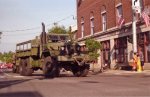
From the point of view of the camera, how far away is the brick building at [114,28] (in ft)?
116

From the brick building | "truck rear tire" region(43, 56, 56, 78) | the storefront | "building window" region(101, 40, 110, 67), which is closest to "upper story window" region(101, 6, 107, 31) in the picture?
the brick building

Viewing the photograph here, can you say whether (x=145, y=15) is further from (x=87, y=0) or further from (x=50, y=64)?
(x=87, y=0)

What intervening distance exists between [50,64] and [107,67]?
18223mm

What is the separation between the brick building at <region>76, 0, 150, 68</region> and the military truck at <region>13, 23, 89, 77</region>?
960 centimetres

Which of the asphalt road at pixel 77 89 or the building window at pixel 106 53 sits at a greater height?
the building window at pixel 106 53

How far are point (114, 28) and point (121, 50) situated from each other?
2680mm

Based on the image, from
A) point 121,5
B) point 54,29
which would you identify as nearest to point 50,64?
point 121,5

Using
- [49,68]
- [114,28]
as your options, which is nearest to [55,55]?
[49,68]

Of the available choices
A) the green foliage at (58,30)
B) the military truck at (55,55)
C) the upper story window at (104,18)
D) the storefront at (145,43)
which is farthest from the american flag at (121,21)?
the green foliage at (58,30)

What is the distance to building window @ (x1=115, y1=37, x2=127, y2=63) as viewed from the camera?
39.0 m

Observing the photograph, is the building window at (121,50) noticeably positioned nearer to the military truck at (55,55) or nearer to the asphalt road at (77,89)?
the military truck at (55,55)

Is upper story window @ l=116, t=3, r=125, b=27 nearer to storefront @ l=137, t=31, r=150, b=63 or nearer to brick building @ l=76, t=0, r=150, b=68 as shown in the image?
brick building @ l=76, t=0, r=150, b=68

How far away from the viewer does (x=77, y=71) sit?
2769cm

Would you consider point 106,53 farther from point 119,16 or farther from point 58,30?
point 58,30
